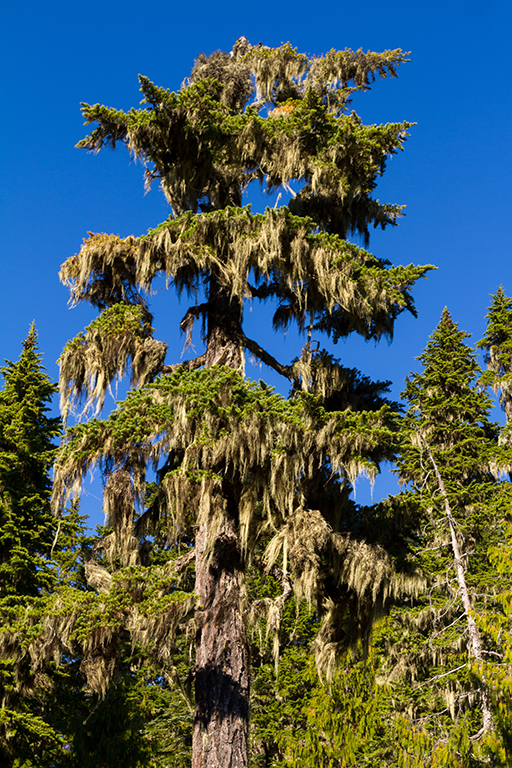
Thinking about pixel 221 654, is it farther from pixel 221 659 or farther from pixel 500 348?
pixel 500 348

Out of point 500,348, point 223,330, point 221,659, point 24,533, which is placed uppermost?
point 500,348

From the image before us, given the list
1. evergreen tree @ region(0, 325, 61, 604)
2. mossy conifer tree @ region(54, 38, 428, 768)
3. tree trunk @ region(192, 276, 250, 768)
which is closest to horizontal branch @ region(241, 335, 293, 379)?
mossy conifer tree @ region(54, 38, 428, 768)

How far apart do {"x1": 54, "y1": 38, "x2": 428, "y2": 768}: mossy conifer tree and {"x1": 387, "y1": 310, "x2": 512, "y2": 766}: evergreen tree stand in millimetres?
3749

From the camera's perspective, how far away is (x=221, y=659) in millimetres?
7812

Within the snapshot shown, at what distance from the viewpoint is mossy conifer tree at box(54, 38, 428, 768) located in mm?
8180

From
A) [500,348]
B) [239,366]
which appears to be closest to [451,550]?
[500,348]

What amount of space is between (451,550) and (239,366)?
10868mm

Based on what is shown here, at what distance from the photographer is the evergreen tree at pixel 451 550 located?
13.9 metres

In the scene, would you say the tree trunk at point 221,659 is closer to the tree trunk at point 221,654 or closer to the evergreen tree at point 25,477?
the tree trunk at point 221,654

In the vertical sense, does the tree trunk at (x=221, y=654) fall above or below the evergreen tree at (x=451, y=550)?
below

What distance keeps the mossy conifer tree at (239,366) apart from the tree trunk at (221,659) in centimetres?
2

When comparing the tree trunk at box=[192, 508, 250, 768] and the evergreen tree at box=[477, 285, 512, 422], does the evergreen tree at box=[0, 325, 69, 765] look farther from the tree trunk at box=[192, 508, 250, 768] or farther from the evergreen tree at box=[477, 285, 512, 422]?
the evergreen tree at box=[477, 285, 512, 422]

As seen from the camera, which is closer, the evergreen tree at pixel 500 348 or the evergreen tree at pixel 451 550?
the evergreen tree at pixel 451 550


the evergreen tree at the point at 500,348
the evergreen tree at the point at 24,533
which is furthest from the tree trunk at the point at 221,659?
the evergreen tree at the point at 500,348
